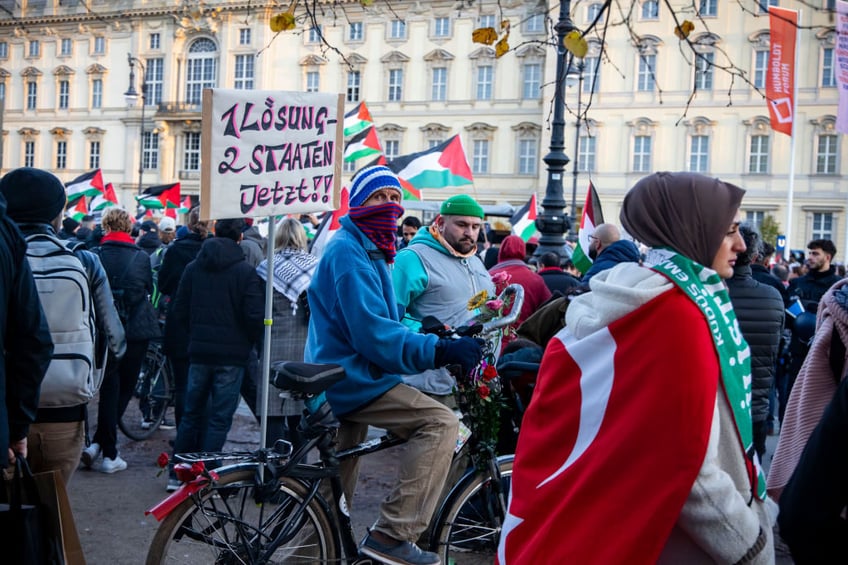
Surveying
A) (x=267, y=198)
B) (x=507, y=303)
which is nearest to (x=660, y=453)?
(x=507, y=303)

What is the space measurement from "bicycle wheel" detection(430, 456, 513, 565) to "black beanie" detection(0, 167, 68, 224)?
221 centimetres

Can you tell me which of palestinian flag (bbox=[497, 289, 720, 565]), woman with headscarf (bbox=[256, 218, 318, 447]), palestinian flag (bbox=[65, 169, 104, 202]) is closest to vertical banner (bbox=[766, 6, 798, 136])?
woman with headscarf (bbox=[256, 218, 318, 447])


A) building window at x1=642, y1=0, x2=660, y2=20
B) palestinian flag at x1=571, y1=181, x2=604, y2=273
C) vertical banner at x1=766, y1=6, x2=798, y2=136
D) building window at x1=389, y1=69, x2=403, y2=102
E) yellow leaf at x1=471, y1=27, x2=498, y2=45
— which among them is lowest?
palestinian flag at x1=571, y1=181, x2=604, y2=273

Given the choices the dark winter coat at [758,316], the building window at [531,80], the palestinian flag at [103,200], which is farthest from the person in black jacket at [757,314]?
the building window at [531,80]

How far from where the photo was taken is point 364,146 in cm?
1376

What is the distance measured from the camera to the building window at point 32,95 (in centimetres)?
5897

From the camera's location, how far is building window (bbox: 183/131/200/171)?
182ft

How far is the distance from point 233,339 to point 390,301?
245 cm

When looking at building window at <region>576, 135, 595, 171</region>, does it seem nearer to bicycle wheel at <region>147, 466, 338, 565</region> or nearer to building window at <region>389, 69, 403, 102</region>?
building window at <region>389, 69, 403, 102</region>

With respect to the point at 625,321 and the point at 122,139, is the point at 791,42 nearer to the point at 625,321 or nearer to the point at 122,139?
the point at 625,321

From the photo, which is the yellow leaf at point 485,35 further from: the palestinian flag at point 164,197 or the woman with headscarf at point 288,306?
the palestinian flag at point 164,197

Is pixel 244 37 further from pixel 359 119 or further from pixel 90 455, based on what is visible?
pixel 90 455

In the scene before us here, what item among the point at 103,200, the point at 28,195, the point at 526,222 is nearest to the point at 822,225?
the point at 526,222

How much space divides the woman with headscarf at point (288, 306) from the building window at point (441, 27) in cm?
4277
